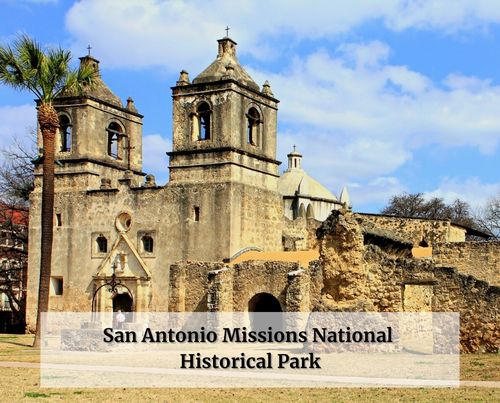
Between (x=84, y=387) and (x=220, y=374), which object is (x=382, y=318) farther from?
(x=84, y=387)

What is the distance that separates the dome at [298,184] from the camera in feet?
176

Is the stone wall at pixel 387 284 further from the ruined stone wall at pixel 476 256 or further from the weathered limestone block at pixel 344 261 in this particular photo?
the ruined stone wall at pixel 476 256

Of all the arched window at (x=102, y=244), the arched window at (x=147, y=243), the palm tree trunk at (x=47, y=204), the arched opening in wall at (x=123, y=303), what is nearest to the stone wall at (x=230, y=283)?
the arched window at (x=147, y=243)

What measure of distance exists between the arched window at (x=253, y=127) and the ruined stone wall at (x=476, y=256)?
9.19 meters

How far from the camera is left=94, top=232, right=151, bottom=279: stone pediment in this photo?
35.3m

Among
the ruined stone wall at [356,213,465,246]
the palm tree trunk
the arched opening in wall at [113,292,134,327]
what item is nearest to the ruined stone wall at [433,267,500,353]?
the palm tree trunk

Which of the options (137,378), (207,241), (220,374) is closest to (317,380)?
(220,374)

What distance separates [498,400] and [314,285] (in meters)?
15.2

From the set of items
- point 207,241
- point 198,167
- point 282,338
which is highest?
point 198,167

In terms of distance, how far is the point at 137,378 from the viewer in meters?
15.8

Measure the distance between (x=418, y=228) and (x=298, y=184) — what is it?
56.1 feet

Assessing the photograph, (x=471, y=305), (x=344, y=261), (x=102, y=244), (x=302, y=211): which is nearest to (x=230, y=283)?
(x=102, y=244)

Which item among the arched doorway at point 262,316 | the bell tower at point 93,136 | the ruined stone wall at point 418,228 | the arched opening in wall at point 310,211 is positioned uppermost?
the bell tower at point 93,136

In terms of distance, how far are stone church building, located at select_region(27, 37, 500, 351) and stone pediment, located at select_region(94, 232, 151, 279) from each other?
1.9 inches
